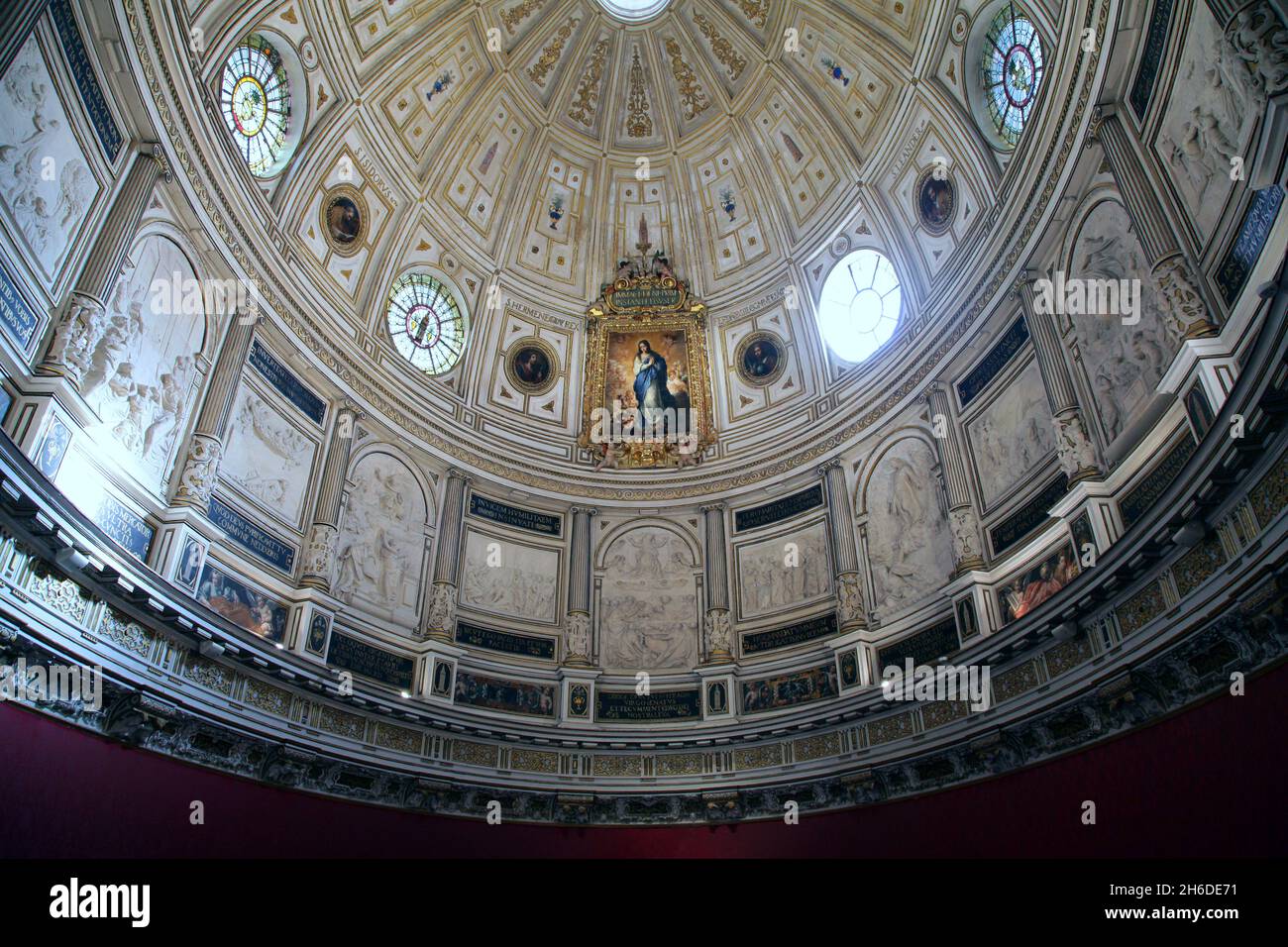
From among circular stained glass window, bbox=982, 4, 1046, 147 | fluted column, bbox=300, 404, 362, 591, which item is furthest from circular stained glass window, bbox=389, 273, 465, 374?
circular stained glass window, bbox=982, 4, 1046, 147

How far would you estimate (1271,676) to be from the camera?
28.3ft

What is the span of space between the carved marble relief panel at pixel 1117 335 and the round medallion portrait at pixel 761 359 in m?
9.47

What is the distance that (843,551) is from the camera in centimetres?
1859

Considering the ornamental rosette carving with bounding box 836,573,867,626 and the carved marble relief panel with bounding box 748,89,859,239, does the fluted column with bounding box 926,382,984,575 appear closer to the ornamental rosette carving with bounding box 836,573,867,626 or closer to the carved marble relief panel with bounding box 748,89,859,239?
the ornamental rosette carving with bounding box 836,573,867,626

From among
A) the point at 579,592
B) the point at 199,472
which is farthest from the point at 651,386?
the point at 199,472

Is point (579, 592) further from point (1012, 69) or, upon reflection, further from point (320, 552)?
point (1012, 69)

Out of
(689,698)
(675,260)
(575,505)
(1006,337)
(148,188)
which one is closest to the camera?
(148,188)

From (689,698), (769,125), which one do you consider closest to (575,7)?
(769,125)

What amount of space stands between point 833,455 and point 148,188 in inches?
588

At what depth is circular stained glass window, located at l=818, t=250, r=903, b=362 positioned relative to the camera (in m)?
20.2

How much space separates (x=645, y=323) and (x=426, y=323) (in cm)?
619

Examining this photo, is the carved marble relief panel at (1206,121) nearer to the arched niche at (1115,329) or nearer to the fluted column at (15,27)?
the arched niche at (1115,329)

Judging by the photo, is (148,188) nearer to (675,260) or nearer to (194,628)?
(194,628)
